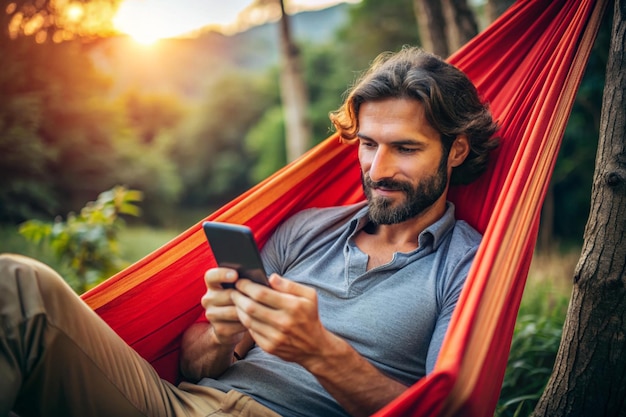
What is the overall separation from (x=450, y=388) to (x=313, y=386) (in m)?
0.51

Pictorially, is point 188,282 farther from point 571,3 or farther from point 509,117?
point 571,3

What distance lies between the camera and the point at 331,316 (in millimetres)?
1562

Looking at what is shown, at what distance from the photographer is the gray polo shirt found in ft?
4.78

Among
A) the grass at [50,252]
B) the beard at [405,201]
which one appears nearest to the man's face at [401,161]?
the beard at [405,201]

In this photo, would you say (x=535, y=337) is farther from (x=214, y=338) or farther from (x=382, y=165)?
(x=214, y=338)

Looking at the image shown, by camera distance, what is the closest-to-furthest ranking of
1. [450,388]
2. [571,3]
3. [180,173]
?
[450,388]
[571,3]
[180,173]

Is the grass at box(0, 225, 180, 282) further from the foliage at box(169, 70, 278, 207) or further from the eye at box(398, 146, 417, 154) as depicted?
the foliage at box(169, 70, 278, 207)

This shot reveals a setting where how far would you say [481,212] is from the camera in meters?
1.78

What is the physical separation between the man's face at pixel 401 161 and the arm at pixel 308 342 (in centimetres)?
55

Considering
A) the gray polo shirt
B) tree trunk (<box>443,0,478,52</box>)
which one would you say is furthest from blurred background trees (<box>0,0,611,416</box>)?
the gray polo shirt

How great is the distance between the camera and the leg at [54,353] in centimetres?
119

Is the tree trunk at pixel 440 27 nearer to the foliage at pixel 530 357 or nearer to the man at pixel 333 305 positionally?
the man at pixel 333 305

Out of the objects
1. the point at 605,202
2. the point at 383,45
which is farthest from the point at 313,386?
the point at 383,45

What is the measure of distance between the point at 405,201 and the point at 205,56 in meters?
15.9
